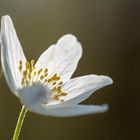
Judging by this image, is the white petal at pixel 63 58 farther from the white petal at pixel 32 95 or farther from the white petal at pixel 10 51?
the white petal at pixel 32 95

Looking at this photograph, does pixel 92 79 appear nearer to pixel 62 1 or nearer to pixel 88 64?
pixel 88 64

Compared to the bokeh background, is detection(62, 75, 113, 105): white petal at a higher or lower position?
higher

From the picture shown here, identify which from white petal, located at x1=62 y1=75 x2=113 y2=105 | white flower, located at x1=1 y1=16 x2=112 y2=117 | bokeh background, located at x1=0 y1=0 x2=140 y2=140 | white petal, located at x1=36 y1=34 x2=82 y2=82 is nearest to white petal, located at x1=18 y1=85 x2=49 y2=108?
white flower, located at x1=1 y1=16 x2=112 y2=117

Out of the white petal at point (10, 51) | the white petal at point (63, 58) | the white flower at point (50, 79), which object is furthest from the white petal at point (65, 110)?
the white petal at point (63, 58)

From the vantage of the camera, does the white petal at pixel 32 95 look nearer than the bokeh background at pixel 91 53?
Yes

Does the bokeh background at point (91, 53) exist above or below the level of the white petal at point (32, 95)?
below

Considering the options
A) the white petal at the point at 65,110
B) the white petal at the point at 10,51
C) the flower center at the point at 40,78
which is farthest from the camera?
the flower center at the point at 40,78

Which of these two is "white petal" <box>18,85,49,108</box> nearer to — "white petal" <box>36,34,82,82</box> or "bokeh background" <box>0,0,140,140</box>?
"white petal" <box>36,34,82,82</box>

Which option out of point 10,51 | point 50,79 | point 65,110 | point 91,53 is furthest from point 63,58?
point 91,53

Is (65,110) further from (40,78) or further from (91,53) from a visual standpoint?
(91,53)
